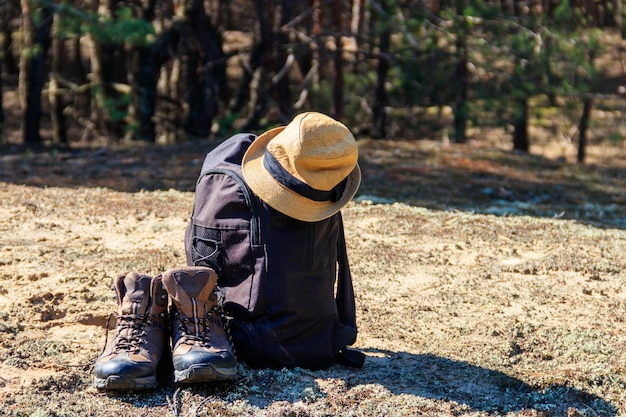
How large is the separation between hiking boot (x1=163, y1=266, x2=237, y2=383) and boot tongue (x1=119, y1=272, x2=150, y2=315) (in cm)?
10

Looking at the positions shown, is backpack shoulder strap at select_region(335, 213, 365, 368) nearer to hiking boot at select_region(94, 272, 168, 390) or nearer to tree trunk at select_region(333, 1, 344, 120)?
hiking boot at select_region(94, 272, 168, 390)

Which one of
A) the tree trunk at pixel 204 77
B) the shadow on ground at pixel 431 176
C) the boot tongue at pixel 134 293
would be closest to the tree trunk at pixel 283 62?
the tree trunk at pixel 204 77

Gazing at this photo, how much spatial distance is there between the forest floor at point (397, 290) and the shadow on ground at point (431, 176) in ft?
0.13

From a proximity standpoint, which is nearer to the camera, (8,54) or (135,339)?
(135,339)

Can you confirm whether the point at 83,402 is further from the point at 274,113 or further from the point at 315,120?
Result: the point at 274,113

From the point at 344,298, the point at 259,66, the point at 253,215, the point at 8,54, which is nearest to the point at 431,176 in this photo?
the point at 259,66

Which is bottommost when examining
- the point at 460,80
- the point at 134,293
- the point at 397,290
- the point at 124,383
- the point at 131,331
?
the point at 397,290

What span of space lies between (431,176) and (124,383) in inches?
235

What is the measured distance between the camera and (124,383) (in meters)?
3.07

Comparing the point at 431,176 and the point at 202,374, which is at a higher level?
the point at 202,374

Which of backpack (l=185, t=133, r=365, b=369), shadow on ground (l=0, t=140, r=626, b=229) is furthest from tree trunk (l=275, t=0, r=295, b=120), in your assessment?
backpack (l=185, t=133, r=365, b=369)

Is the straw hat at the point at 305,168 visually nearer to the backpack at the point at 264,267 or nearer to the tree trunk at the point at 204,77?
the backpack at the point at 264,267

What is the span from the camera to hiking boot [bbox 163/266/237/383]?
3.10 metres

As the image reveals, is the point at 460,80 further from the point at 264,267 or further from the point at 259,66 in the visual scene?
the point at 264,267
